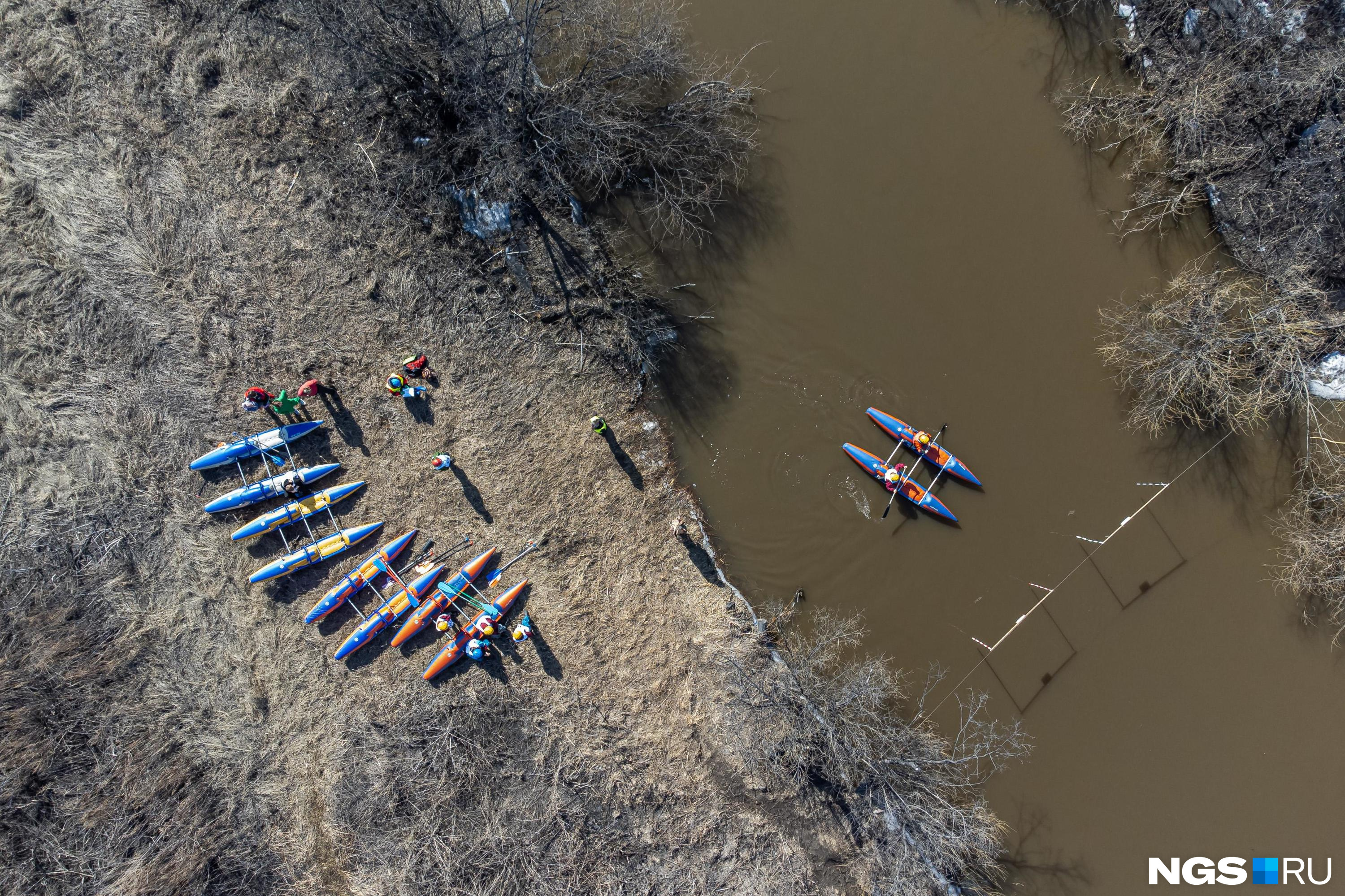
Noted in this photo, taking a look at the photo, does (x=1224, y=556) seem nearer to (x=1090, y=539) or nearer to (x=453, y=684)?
(x=1090, y=539)

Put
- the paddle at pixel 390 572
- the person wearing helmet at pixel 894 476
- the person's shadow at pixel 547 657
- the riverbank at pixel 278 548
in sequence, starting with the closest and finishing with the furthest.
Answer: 1. the riverbank at pixel 278 548
2. the paddle at pixel 390 572
3. the person's shadow at pixel 547 657
4. the person wearing helmet at pixel 894 476

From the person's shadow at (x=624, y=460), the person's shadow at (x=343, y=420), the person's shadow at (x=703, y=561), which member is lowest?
the person's shadow at (x=703, y=561)

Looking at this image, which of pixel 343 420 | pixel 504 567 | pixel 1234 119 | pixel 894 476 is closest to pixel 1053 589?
pixel 894 476

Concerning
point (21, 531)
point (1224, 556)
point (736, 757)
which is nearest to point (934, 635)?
point (736, 757)

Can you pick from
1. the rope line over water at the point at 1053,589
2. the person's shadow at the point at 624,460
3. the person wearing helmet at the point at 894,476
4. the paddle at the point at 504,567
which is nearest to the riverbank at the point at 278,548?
the paddle at the point at 504,567

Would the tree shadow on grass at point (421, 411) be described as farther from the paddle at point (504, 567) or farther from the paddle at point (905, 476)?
the paddle at point (905, 476)

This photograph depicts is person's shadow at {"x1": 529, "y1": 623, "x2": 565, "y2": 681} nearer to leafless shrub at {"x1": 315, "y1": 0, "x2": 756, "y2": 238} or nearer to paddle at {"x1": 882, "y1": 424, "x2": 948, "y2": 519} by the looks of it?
paddle at {"x1": 882, "y1": 424, "x2": 948, "y2": 519}
